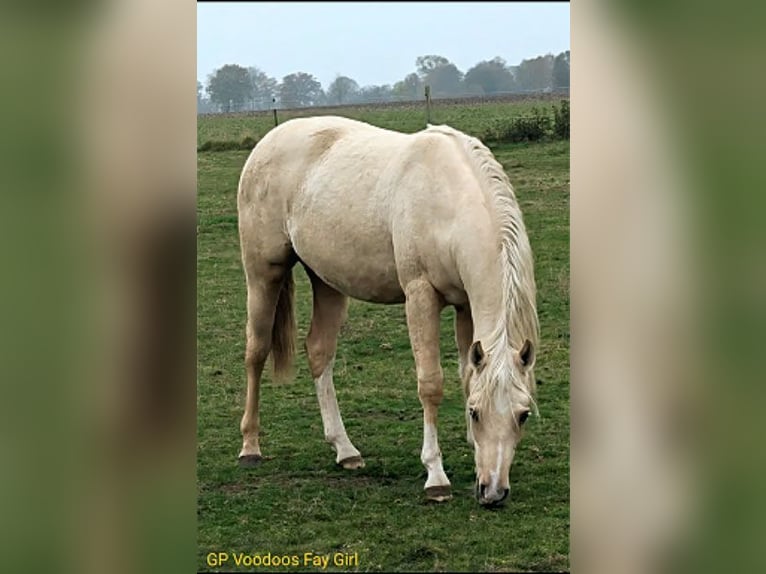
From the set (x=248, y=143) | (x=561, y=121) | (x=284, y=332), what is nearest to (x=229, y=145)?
(x=248, y=143)

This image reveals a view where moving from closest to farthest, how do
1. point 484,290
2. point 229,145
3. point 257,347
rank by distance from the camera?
point 484,290 → point 229,145 → point 257,347

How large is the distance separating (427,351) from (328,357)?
0.76m

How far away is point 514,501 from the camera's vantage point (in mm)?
2943

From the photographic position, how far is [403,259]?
3.74 meters

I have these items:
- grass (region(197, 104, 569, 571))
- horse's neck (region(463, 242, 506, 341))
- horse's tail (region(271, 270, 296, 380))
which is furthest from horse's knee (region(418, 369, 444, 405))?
horse's tail (region(271, 270, 296, 380))

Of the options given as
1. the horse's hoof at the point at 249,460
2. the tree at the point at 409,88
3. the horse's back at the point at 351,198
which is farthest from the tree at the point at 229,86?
the horse's hoof at the point at 249,460

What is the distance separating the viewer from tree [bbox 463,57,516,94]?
290 cm

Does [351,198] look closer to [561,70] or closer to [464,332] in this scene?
[464,332]

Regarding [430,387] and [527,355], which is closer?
[527,355]

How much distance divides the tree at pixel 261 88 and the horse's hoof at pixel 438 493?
1.74m

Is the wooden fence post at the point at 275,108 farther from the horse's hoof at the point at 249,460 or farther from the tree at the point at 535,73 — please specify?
the horse's hoof at the point at 249,460

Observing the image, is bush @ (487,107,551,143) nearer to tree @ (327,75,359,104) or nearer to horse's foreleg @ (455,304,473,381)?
tree @ (327,75,359,104)
